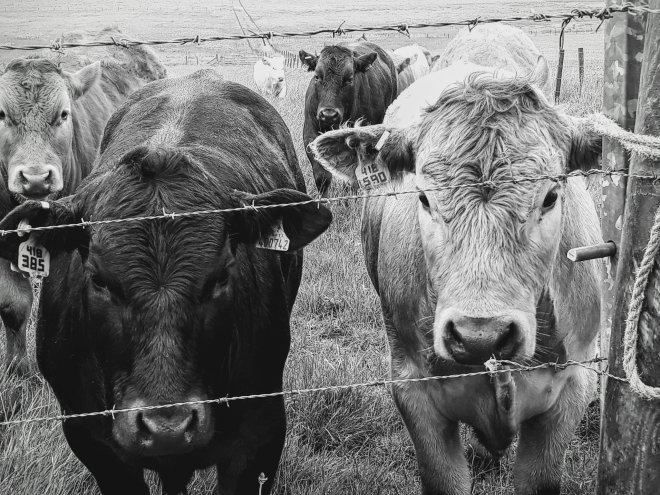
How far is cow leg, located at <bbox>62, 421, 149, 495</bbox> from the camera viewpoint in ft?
10.2

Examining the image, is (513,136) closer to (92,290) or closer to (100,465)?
(92,290)

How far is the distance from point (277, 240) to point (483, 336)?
905 millimetres

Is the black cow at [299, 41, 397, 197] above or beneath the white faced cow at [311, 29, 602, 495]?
above

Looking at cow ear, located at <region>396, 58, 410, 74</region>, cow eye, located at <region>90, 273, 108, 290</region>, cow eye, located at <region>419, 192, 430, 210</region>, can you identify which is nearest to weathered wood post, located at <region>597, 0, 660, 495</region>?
cow eye, located at <region>419, 192, 430, 210</region>

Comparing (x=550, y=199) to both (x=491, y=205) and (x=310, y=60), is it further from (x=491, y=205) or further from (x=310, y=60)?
(x=310, y=60)

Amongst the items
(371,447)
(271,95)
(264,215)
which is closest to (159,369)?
(264,215)

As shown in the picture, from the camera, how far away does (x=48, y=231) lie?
9.02 ft

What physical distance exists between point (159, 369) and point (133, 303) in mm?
238

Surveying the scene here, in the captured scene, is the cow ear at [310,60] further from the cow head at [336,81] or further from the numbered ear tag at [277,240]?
the numbered ear tag at [277,240]

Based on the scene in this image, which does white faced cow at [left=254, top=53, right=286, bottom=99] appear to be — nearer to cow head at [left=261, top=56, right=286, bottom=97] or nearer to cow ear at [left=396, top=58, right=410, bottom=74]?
cow head at [left=261, top=56, right=286, bottom=97]

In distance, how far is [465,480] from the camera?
3.36 metres

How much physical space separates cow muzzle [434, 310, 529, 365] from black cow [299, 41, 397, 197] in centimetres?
764

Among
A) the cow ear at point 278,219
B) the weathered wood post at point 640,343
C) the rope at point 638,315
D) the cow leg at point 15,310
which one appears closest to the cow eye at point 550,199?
the weathered wood post at point 640,343

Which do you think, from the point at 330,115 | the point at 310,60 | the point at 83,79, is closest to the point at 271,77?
the point at 310,60
